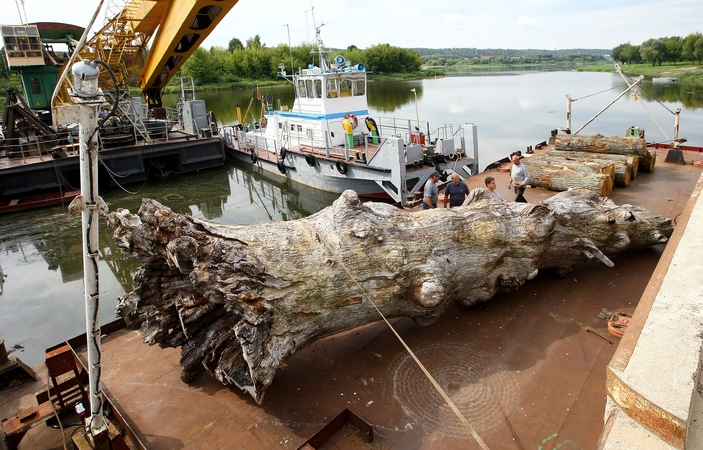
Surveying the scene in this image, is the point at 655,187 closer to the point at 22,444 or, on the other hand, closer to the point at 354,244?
the point at 354,244

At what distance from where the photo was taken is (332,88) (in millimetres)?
14531

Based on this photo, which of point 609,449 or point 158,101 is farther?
point 158,101

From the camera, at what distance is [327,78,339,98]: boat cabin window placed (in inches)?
567

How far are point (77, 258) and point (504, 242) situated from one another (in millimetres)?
9820

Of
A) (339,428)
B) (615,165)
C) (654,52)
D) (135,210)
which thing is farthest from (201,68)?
(654,52)

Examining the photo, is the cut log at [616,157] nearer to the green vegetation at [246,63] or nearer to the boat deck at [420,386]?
the boat deck at [420,386]

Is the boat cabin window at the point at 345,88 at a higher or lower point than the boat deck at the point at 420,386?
higher

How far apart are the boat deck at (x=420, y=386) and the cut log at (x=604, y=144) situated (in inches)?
234

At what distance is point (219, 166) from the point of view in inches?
737

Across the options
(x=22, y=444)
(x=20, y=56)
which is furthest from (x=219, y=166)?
(x=22, y=444)

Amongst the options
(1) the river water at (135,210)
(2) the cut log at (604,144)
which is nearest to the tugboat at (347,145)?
(1) the river water at (135,210)

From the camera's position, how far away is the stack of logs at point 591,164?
8.00m

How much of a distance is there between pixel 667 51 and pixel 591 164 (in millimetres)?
84003

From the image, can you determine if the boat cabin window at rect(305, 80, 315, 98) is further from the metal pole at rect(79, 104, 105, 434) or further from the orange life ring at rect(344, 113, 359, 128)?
the metal pole at rect(79, 104, 105, 434)
